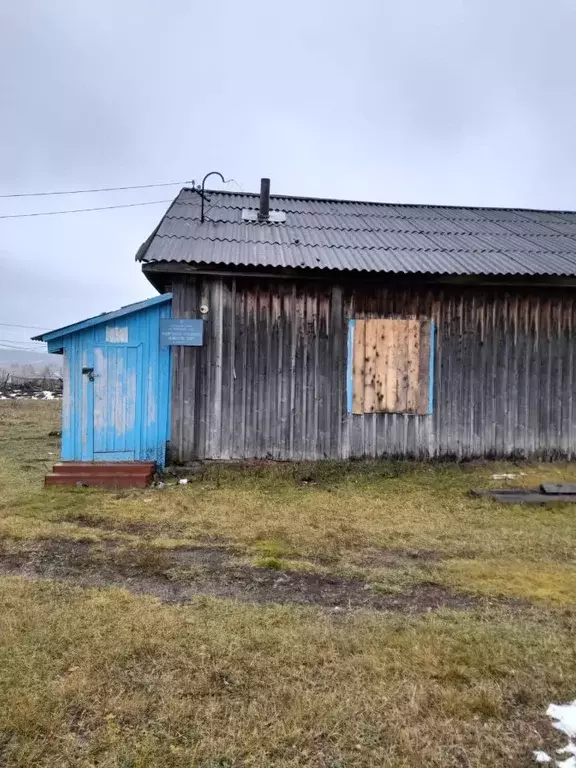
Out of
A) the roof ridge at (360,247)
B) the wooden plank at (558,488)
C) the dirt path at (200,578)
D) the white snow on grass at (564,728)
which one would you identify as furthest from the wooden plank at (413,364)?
the white snow on grass at (564,728)

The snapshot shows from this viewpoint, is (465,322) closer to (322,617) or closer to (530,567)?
A: (530,567)

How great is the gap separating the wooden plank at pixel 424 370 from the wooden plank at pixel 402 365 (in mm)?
231

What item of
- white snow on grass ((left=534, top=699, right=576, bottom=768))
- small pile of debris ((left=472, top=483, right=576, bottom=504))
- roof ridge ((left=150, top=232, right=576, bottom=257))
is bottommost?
white snow on grass ((left=534, top=699, right=576, bottom=768))

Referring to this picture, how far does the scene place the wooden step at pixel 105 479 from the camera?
708 cm

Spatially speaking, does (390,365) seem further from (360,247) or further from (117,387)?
(117,387)

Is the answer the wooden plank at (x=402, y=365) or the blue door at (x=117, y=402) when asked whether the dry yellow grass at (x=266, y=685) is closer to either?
the blue door at (x=117, y=402)

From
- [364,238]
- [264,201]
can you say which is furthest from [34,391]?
[364,238]

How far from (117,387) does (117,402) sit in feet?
0.73

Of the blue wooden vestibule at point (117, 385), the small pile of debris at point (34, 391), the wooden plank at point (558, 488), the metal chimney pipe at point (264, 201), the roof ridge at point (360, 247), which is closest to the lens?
the wooden plank at point (558, 488)

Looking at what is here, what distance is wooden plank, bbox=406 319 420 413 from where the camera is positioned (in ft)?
27.1

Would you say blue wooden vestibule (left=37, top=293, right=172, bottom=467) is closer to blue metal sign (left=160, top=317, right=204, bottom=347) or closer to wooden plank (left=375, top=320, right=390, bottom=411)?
blue metal sign (left=160, top=317, right=204, bottom=347)


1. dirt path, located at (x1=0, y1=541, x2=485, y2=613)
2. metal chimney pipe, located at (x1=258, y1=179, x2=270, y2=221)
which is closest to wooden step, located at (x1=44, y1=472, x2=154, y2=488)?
dirt path, located at (x1=0, y1=541, x2=485, y2=613)

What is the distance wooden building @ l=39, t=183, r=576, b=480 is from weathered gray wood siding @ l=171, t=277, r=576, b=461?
18mm

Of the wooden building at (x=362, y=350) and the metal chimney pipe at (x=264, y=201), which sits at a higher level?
the metal chimney pipe at (x=264, y=201)
